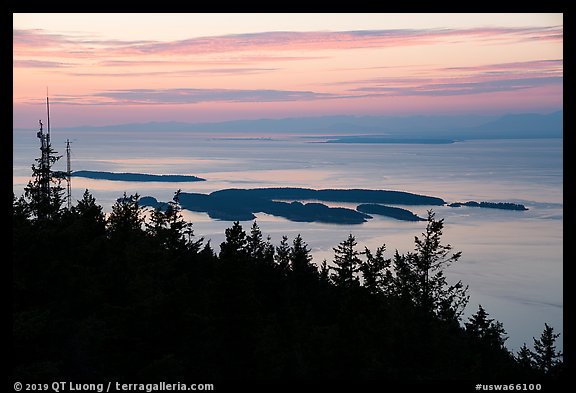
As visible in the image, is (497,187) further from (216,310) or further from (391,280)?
(216,310)

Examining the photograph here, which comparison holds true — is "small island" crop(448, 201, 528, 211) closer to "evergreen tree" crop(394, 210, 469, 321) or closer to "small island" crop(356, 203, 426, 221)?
"small island" crop(356, 203, 426, 221)

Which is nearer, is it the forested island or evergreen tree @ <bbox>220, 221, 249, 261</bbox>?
evergreen tree @ <bbox>220, 221, 249, 261</bbox>

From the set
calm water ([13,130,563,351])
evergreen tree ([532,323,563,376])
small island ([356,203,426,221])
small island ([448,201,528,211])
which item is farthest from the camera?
small island ([448,201,528,211])

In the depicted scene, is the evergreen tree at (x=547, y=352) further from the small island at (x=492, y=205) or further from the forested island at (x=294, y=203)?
the small island at (x=492, y=205)

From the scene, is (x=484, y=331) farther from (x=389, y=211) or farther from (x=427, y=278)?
(x=389, y=211)

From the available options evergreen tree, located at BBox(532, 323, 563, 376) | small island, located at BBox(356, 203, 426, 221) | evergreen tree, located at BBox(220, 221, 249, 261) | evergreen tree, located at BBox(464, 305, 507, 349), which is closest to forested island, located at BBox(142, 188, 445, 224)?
small island, located at BBox(356, 203, 426, 221)

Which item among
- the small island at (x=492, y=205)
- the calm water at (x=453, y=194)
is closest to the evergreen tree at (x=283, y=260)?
the calm water at (x=453, y=194)

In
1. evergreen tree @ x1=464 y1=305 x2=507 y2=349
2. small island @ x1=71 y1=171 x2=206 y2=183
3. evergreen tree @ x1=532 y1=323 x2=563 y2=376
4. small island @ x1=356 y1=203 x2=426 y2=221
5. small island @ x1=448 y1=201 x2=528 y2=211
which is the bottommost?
evergreen tree @ x1=532 y1=323 x2=563 y2=376
